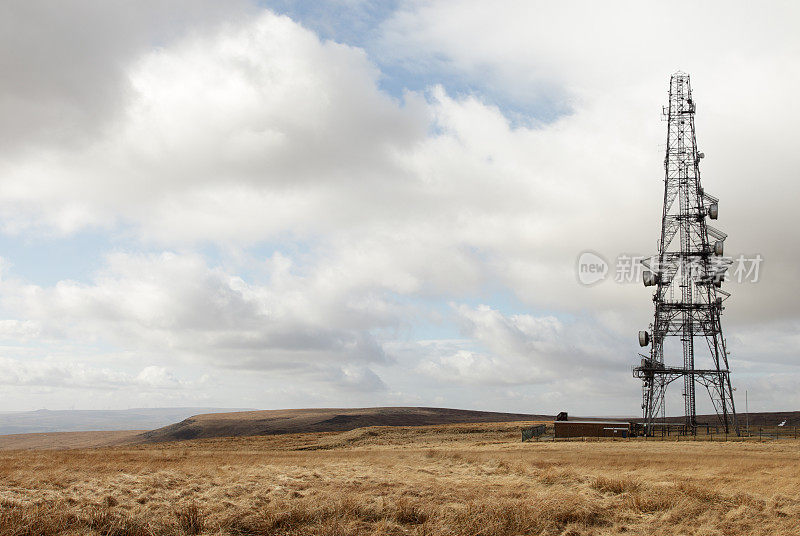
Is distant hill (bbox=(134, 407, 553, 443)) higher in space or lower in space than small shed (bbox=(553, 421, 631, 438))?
lower

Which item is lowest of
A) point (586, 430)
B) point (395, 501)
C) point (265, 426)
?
point (265, 426)

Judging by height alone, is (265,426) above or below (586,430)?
below

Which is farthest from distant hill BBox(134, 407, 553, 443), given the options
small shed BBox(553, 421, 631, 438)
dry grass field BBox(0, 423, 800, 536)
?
dry grass field BBox(0, 423, 800, 536)

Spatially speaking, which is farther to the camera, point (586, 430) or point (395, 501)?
point (586, 430)

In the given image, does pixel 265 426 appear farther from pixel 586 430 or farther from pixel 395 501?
pixel 395 501

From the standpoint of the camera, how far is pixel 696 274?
206ft

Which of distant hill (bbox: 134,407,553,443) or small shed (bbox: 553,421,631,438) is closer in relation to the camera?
small shed (bbox: 553,421,631,438)

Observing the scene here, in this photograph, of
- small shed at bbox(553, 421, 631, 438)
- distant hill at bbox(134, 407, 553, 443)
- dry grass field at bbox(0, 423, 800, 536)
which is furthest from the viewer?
distant hill at bbox(134, 407, 553, 443)

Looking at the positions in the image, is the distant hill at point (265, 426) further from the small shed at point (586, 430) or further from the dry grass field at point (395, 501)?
the dry grass field at point (395, 501)

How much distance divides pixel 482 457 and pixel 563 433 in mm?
24632

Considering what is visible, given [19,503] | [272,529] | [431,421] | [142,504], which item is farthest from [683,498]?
[431,421]

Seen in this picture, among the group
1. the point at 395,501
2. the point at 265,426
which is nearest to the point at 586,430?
the point at 395,501

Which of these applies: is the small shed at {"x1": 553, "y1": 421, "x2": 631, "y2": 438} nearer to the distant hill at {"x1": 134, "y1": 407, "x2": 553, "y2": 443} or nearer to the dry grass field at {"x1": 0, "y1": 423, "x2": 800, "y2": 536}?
the dry grass field at {"x1": 0, "y1": 423, "x2": 800, "y2": 536}

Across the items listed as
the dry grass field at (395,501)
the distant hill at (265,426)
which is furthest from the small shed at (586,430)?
the distant hill at (265,426)
